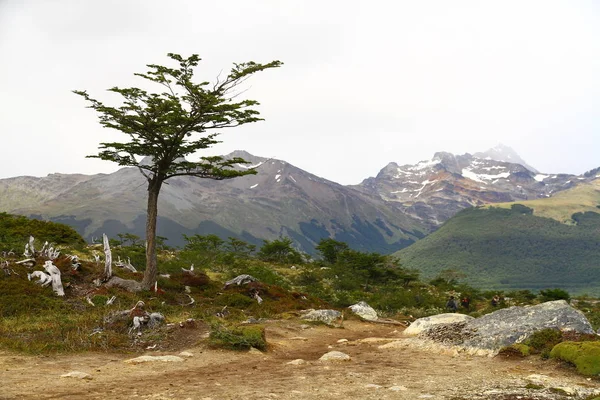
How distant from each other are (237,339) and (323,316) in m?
8.70

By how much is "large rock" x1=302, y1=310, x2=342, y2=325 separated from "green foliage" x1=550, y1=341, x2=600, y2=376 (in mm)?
11537

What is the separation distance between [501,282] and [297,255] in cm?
Result: 15885

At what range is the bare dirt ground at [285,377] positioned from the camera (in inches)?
339

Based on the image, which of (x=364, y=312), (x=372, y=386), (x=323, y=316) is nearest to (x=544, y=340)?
(x=372, y=386)

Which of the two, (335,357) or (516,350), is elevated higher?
(516,350)

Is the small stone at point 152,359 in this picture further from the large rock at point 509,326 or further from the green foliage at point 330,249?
the green foliage at point 330,249

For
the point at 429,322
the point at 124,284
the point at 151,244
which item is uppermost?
Result: the point at 151,244

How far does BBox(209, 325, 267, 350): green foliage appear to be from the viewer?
14.0 m

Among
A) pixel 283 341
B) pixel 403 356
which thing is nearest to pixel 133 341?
pixel 283 341

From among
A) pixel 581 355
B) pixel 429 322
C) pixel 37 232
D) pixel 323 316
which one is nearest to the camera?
pixel 581 355

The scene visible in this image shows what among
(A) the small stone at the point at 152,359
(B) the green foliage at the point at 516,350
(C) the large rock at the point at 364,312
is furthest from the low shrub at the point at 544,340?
(C) the large rock at the point at 364,312

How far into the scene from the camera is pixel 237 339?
14.2 metres

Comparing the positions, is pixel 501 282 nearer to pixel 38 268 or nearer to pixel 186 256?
pixel 186 256

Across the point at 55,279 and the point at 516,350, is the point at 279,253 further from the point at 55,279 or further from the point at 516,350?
the point at 516,350
